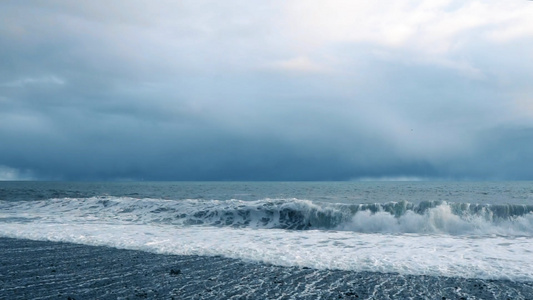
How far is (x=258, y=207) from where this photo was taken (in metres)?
21.2

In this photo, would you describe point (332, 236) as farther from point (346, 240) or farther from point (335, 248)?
point (335, 248)

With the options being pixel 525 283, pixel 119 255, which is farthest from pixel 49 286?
pixel 525 283

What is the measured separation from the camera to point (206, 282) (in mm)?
7363

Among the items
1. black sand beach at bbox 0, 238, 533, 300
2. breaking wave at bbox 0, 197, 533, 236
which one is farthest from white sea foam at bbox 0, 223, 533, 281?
breaking wave at bbox 0, 197, 533, 236

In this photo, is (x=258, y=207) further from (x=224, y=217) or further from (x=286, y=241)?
(x=286, y=241)

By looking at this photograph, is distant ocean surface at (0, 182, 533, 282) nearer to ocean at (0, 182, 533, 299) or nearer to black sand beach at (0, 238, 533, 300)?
ocean at (0, 182, 533, 299)

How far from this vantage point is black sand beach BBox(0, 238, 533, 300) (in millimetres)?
6559

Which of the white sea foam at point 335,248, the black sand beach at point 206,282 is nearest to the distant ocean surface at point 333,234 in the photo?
the white sea foam at point 335,248

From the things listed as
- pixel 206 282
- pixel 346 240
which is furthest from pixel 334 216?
pixel 206 282

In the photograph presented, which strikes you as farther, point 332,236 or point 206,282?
point 332,236

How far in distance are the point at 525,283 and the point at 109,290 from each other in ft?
23.9

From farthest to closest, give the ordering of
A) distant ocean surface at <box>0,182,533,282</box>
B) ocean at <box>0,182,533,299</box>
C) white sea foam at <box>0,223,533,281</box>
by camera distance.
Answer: distant ocean surface at <box>0,182,533,282</box>, white sea foam at <box>0,223,533,281</box>, ocean at <box>0,182,533,299</box>

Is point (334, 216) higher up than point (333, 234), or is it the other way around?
point (334, 216)

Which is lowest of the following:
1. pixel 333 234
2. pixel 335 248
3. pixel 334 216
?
pixel 333 234
